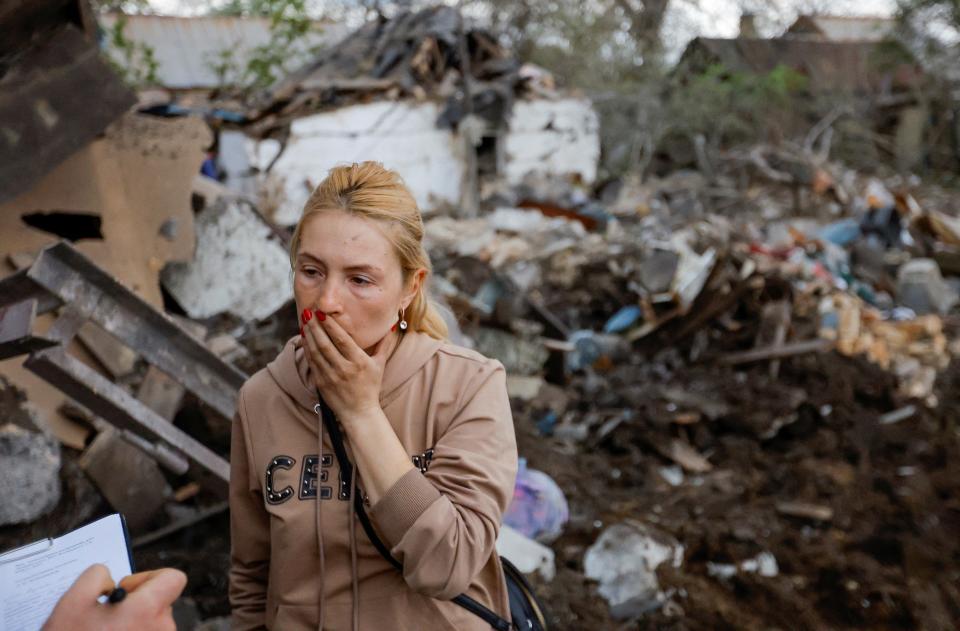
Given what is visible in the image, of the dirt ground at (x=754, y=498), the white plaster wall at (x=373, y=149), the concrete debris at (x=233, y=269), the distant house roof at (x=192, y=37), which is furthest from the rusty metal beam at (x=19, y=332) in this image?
the distant house roof at (x=192, y=37)

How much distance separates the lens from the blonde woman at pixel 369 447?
154 cm

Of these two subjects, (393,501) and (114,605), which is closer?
(114,605)

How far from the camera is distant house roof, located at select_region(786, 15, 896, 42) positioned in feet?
84.6

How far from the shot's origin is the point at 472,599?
173 cm

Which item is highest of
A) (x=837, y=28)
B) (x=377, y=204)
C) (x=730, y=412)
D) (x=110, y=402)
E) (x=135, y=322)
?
(x=377, y=204)

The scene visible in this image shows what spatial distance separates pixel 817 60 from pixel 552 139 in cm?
1331

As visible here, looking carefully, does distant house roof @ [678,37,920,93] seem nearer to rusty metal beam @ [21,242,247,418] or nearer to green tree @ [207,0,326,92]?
green tree @ [207,0,326,92]

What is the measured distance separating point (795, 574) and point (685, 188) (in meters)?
12.0

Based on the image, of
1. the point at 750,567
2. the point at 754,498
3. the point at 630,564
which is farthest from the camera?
the point at 754,498

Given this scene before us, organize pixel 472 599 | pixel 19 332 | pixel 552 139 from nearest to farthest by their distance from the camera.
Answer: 1. pixel 472 599
2. pixel 19 332
3. pixel 552 139

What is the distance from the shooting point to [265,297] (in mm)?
5891

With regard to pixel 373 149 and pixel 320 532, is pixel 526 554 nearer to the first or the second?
pixel 320 532

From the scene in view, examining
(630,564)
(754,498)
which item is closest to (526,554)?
(630,564)

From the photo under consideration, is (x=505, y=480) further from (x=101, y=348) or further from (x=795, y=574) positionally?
(x=101, y=348)
